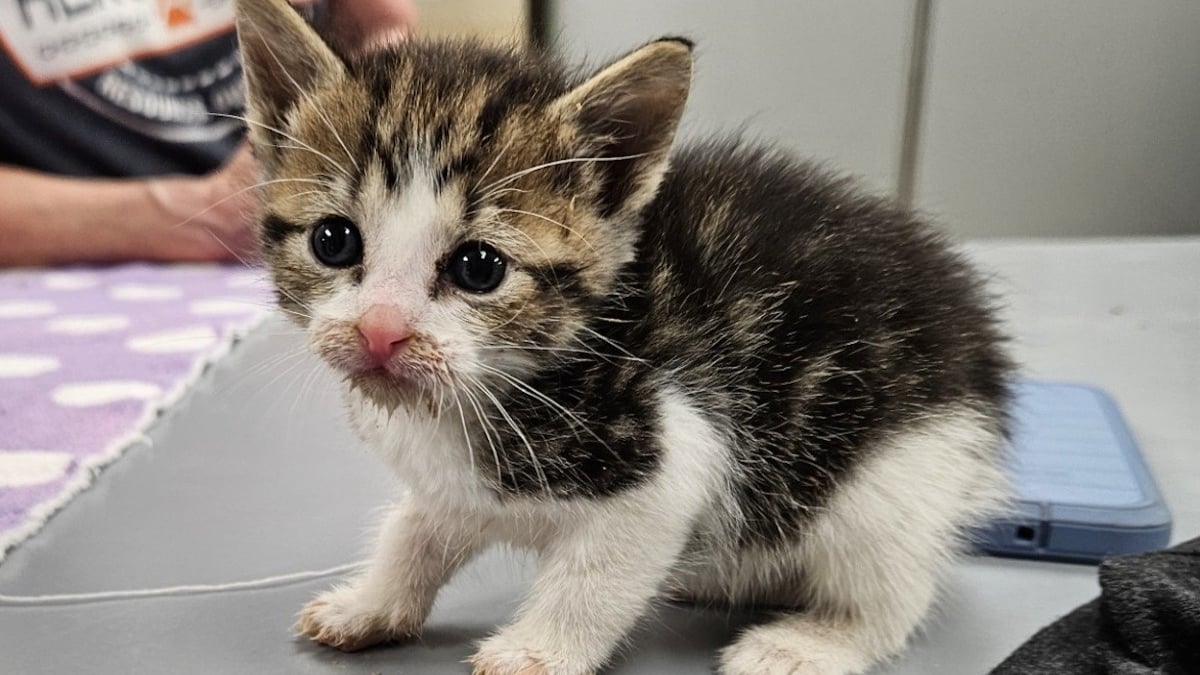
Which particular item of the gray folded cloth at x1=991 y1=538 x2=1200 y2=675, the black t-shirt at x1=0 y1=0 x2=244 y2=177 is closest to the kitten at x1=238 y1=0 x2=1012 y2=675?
the gray folded cloth at x1=991 y1=538 x2=1200 y2=675

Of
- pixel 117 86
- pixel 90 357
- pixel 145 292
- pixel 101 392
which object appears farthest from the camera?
pixel 117 86

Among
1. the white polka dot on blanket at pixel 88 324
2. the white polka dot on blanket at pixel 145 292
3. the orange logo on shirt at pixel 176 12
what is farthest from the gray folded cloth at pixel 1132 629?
the orange logo on shirt at pixel 176 12

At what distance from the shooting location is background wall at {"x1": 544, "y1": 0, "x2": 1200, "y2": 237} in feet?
7.77

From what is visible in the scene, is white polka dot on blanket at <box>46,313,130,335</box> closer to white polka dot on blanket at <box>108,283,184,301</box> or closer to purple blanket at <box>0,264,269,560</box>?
purple blanket at <box>0,264,269,560</box>

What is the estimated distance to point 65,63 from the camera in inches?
81.6

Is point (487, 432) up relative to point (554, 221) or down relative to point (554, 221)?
down

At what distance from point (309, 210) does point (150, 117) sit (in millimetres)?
1634

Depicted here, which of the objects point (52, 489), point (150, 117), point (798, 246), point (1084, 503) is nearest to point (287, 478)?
point (52, 489)

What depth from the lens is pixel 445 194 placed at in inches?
26.7

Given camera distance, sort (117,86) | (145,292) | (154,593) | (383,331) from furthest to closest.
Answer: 1. (117,86)
2. (145,292)
3. (154,593)
4. (383,331)

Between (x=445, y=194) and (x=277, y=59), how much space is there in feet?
0.64

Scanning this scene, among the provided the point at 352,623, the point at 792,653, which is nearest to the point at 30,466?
the point at 352,623

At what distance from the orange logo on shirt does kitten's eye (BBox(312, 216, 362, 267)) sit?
5.64 feet

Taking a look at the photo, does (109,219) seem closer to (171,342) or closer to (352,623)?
(171,342)
